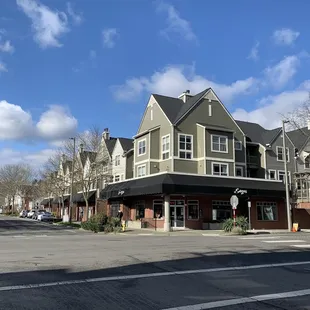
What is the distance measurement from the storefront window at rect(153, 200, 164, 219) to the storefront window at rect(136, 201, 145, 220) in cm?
227

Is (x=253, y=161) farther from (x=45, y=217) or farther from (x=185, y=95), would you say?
(x=45, y=217)

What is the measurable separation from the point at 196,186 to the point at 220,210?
213 inches

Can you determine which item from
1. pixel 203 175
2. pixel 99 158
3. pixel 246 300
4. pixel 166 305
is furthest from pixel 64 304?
pixel 99 158

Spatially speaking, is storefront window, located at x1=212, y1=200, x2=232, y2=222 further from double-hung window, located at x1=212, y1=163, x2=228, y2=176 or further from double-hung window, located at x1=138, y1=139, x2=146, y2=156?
Result: double-hung window, located at x1=138, y1=139, x2=146, y2=156

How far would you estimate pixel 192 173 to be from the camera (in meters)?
37.2

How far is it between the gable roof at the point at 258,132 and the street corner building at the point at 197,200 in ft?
28.0

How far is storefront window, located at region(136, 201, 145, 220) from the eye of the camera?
40.7 metres

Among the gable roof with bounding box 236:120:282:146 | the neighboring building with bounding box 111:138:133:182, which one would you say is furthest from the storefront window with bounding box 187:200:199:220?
the gable roof with bounding box 236:120:282:146

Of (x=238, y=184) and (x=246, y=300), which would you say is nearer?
(x=246, y=300)

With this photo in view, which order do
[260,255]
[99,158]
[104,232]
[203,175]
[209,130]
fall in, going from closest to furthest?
[260,255], [104,232], [203,175], [209,130], [99,158]

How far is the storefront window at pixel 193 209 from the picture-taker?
37.3 m

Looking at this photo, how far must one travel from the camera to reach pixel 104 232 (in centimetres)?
3309

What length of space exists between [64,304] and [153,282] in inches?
104

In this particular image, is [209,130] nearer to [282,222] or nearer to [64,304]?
[282,222]
